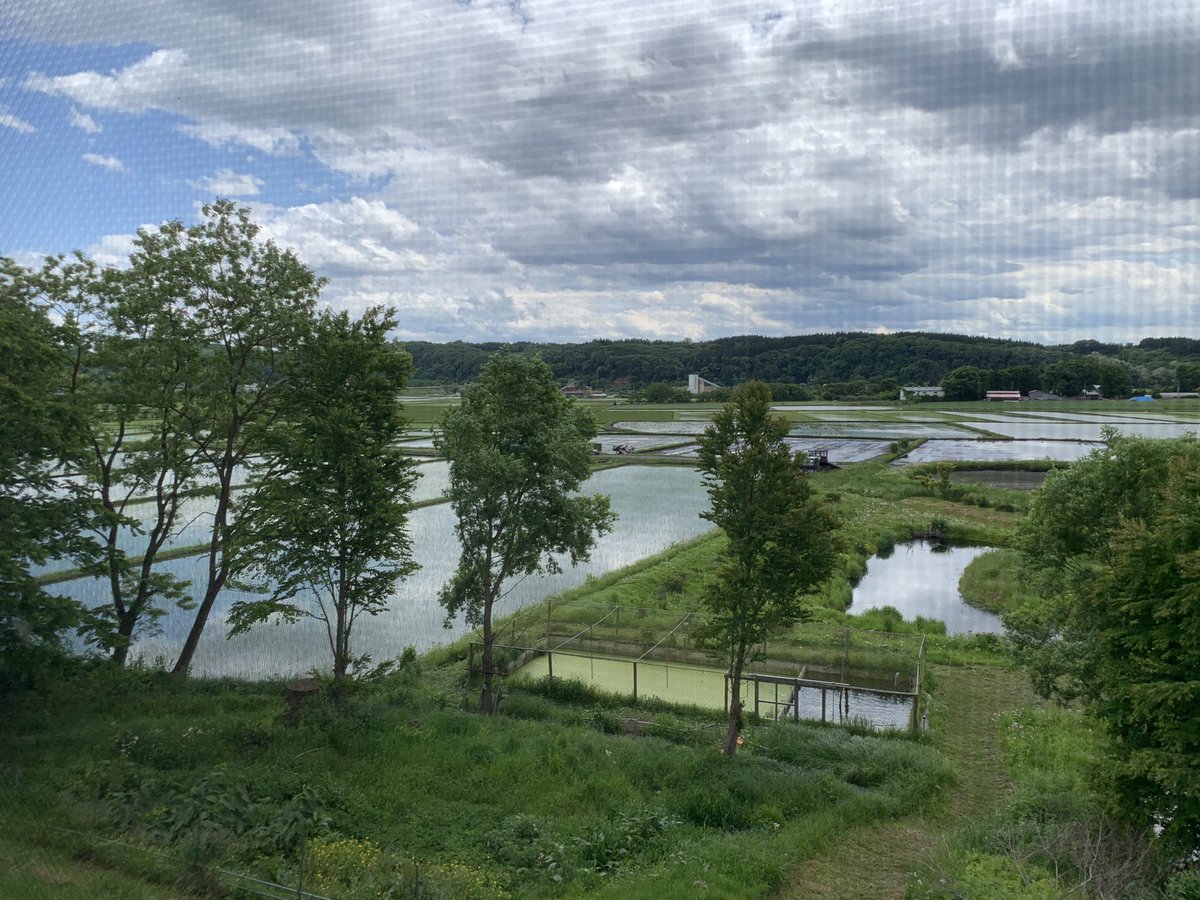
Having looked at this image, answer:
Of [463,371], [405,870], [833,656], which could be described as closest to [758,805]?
[405,870]

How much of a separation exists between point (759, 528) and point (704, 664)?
6820 mm

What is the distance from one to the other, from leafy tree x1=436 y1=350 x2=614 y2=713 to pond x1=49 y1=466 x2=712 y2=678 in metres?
4.17

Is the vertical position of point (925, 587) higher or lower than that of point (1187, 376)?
lower

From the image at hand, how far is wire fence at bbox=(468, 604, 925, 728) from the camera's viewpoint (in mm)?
15258

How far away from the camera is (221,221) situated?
46.3ft

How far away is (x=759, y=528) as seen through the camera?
11.9 m

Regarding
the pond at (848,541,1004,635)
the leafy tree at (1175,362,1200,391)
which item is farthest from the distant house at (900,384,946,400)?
the pond at (848,541,1004,635)

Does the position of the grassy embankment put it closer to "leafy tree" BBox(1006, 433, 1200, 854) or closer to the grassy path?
the grassy path

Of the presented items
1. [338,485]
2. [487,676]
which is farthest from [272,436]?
[487,676]

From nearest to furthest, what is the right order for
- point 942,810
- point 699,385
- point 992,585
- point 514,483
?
point 942,810, point 514,483, point 992,585, point 699,385

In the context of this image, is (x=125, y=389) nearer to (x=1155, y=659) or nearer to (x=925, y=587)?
(x=1155, y=659)

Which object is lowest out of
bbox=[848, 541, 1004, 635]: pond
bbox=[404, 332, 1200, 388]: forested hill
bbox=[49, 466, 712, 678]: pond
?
bbox=[848, 541, 1004, 635]: pond

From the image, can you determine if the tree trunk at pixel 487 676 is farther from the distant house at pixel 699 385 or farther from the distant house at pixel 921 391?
the distant house at pixel 921 391

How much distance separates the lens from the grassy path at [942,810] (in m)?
8.23
